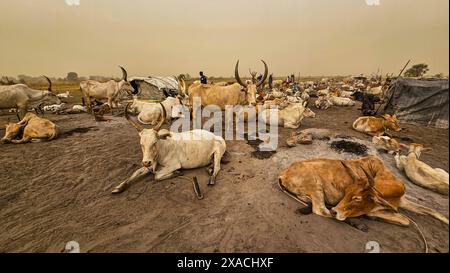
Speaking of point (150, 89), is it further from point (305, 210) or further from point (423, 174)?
point (423, 174)

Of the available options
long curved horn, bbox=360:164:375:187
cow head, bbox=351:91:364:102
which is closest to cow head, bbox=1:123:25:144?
long curved horn, bbox=360:164:375:187

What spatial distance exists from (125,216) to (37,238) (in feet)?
3.95

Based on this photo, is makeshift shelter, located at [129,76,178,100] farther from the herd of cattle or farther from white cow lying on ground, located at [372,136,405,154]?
white cow lying on ground, located at [372,136,405,154]

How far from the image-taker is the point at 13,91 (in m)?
8.62

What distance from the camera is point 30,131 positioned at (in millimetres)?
6711

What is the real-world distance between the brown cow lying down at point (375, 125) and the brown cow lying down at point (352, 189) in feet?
16.4

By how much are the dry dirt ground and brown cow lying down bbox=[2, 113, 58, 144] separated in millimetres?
1046

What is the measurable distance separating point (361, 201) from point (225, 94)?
8099 millimetres

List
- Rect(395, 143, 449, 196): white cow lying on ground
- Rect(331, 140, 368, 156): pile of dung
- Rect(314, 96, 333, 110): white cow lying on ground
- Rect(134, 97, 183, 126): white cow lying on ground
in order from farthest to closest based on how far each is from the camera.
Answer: Rect(314, 96, 333, 110): white cow lying on ground → Rect(134, 97, 183, 126): white cow lying on ground → Rect(331, 140, 368, 156): pile of dung → Rect(395, 143, 449, 196): white cow lying on ground

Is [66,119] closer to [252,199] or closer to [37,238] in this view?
[37,238]

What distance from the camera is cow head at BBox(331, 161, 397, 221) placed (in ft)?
9.52
